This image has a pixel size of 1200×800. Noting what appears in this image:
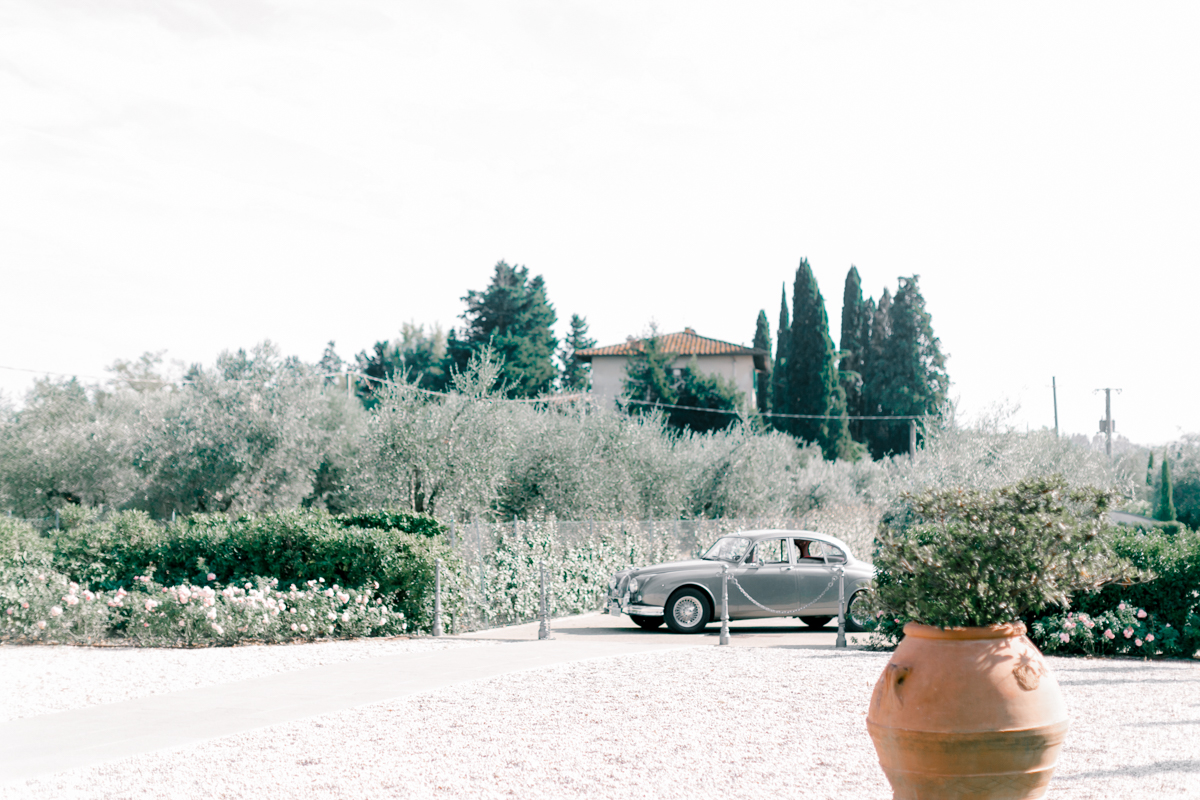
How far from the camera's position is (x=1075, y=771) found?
6.20 m

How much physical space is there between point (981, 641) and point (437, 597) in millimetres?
10165

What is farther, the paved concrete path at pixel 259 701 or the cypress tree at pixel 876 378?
the cypress tree at pixel 876 378

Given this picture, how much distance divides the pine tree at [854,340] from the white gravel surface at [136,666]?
47.5 m

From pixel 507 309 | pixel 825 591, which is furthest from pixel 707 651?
pixel 507 309

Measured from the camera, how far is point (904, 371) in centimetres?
5572

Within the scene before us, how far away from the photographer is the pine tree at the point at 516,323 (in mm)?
49281

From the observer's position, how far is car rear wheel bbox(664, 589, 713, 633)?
14.9 m

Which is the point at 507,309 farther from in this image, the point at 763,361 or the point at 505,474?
the point at 505,474

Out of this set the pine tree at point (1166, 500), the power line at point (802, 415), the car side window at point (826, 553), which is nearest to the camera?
the car side window at point (826, 553)

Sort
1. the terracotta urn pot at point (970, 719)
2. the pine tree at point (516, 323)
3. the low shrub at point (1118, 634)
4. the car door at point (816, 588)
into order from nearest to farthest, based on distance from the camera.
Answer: the terracotta urn pot at point (970, 719)
the low shrub at point (1118, 634)
the car door at point (816, 588)
the pine tree at point (516, 323)

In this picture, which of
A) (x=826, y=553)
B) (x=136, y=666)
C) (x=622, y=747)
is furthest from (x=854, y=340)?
(x=622, y=747)

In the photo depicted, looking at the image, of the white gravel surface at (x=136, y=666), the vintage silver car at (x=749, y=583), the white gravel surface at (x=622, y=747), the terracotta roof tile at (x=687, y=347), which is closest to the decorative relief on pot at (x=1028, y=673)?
the white gravel surface at (x=622, y=747)

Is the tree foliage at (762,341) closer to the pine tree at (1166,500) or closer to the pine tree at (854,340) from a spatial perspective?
the pine tree at (854,340)

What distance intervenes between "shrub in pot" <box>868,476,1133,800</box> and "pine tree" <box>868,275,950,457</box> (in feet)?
168
